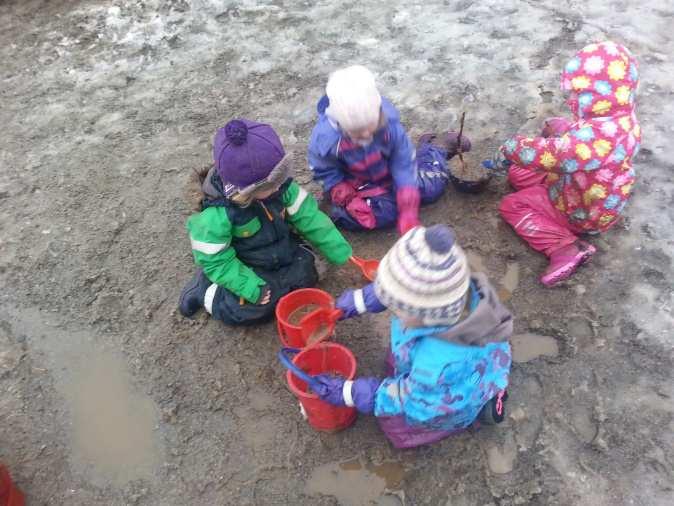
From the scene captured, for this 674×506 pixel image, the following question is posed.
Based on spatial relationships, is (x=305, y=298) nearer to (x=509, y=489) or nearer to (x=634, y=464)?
(x=509, y=489)

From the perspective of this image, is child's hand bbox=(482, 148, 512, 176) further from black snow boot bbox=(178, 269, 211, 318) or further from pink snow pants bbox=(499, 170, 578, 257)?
black snow boot bbox=(178, 269, 211, 318)

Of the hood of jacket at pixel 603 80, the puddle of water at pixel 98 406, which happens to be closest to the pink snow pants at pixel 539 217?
the hood of jacket at pixel 603 80

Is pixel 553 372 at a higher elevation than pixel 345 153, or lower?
lower

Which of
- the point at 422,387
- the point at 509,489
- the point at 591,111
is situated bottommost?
the point at 509,489

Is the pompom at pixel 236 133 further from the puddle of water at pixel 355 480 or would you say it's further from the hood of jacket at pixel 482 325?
the puddle of water at pixel 355 480

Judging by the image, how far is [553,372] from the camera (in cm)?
241

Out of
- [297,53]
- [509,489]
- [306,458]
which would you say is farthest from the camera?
[297,53]

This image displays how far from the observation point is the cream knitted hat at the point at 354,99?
2406 millimetres

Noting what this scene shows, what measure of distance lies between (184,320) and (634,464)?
6.70 feet

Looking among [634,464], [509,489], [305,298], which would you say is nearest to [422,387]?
[509,489]

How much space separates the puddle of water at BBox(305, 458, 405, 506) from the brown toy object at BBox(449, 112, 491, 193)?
5.19ft

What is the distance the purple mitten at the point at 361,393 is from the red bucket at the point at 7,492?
4.27 ft

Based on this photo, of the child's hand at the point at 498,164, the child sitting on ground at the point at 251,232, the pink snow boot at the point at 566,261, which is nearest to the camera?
the child sitting on ground at the point at 251,232

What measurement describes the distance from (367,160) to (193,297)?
111 centimetres
